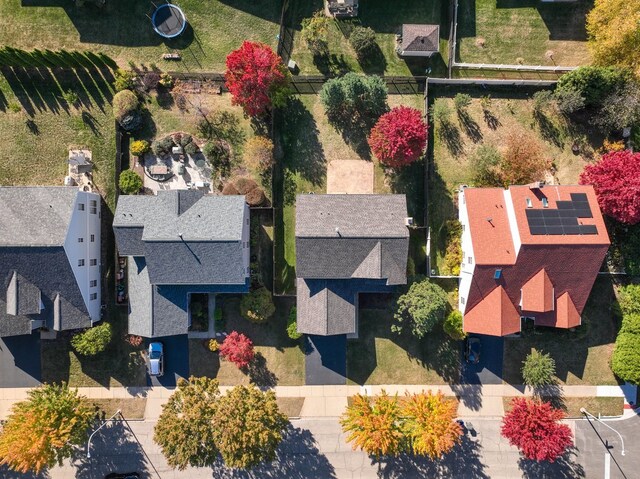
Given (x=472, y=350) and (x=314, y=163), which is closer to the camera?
(x=472, y=350)

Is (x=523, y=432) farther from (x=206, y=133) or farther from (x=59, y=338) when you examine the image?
→ (x=59, y=338)

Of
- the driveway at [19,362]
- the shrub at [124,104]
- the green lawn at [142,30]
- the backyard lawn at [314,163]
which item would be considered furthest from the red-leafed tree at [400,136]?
the driveway at [19,362]

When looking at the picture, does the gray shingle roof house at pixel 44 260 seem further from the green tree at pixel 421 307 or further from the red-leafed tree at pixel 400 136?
the green tree at pixel 421 307

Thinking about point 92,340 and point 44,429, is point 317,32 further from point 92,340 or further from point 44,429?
point 44,429

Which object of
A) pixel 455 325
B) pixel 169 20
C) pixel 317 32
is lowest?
pixel 455 325

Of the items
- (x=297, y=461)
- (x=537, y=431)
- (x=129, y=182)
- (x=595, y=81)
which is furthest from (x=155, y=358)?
(x=595, y=81)

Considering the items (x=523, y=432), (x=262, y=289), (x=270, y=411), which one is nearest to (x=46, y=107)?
(x=262, y=289)

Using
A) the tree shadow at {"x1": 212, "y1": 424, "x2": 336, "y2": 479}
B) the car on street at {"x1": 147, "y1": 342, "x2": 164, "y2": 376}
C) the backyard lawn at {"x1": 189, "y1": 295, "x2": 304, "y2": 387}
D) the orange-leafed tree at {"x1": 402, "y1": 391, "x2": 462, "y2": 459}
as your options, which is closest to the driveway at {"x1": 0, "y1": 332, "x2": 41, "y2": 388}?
the car on street at {"x1": 147, "y1": 342, "x2": 164, "y2": 376}
